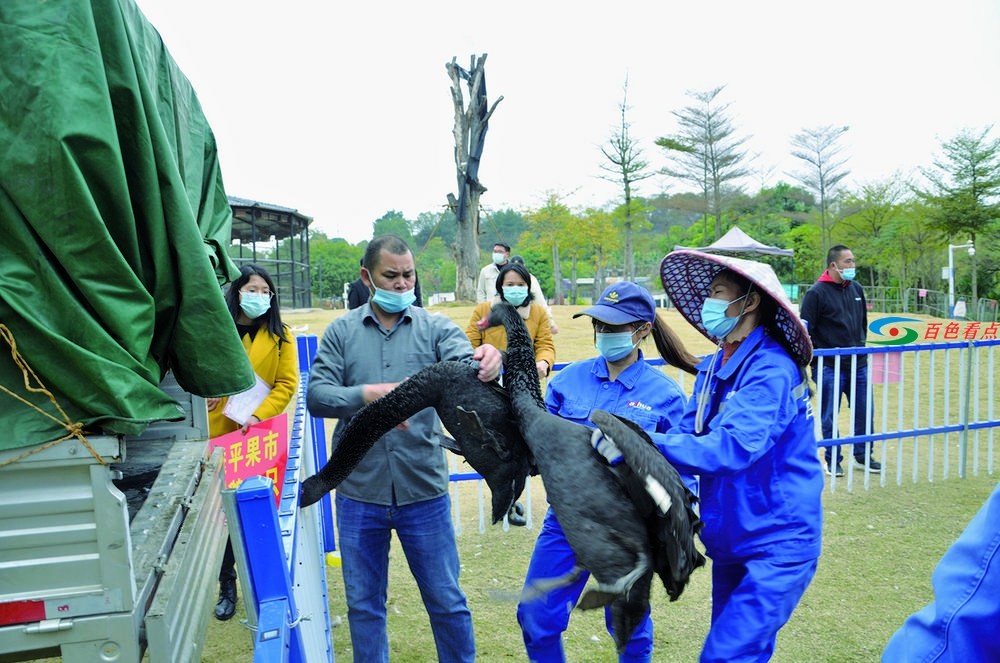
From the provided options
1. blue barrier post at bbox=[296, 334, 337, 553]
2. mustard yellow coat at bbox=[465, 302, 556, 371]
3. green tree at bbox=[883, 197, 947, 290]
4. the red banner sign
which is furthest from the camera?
green tree at bbox=[883, 197, 947, 290]

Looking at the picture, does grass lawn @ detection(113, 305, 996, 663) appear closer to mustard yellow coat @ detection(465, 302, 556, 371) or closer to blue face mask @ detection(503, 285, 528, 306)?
mustard yellow coat @ detection(465, 302, 556, 371)

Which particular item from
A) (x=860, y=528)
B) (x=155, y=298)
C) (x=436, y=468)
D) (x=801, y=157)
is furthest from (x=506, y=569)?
(x=801, y=157)

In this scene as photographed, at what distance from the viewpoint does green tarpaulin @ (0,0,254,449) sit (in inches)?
59.6

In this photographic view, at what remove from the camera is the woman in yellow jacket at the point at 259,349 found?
4.00 metres

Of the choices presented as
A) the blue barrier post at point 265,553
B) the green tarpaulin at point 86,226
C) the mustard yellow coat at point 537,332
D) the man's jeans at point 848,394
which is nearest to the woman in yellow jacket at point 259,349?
the mustard yellow coat at point 537,332

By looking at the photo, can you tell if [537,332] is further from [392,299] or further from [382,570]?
[382,570]

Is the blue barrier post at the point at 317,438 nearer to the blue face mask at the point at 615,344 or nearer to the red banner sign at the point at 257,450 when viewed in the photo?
the red banner sign at the point at 257,450

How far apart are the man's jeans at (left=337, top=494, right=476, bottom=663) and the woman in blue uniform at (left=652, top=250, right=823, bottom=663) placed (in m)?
1.20

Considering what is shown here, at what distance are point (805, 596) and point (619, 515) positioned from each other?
347cm

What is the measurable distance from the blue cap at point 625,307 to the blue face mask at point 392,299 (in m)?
0.82

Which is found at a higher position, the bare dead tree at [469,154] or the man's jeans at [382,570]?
the bare dead tree at [469,154]

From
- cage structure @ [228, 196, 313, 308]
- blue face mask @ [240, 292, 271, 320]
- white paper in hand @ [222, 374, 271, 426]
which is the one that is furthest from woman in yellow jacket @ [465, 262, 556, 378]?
cage structure @ [228, 196, 313, 308]

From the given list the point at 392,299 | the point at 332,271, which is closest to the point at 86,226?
the point at 392,299

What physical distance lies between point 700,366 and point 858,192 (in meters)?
42.4
